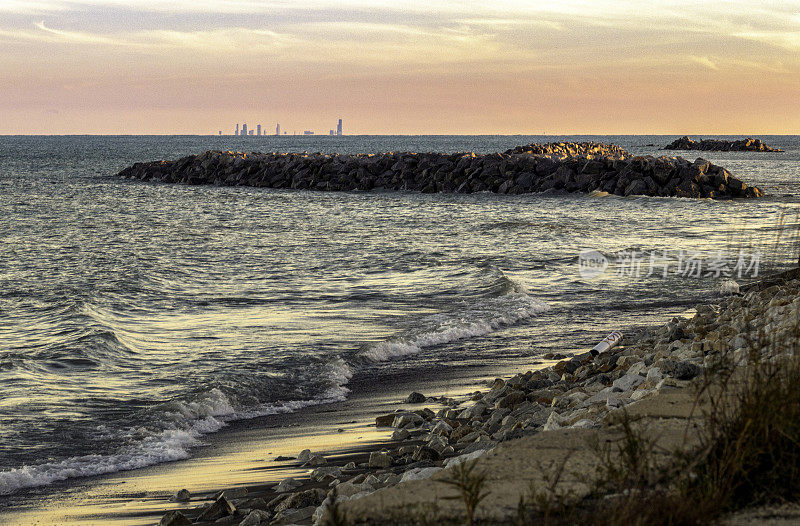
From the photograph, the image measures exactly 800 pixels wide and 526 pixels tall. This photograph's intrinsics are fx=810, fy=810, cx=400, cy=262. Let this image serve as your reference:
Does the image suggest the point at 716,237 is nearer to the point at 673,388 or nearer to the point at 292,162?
the point at 673,388

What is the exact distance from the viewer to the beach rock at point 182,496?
5.38 meters

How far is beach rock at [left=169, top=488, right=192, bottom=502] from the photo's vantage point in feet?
17.7

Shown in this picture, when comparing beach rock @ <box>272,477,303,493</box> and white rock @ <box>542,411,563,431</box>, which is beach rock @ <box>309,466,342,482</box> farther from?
white rock @ <box>542,411,563,431</box>

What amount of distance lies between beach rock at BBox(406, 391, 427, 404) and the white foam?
177 centimetres

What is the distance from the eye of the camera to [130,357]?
9.61 meters

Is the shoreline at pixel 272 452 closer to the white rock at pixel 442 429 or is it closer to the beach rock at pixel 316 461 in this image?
the beach rock at pixel 316 461

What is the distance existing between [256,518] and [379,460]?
3.94 feet

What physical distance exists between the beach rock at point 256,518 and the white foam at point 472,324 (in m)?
4.91

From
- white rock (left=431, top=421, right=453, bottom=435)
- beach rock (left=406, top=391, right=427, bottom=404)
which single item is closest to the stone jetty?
beach rock (left=406, top=391, right=427, bottom=404)

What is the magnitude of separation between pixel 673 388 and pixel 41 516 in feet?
13.7

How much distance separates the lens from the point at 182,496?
5395mm

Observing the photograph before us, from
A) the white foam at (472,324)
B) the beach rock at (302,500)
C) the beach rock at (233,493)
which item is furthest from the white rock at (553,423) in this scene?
the white foam at (472,324)

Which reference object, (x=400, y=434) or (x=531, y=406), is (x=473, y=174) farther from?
(x=400, y=434)

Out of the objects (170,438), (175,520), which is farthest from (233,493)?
(170,438)
